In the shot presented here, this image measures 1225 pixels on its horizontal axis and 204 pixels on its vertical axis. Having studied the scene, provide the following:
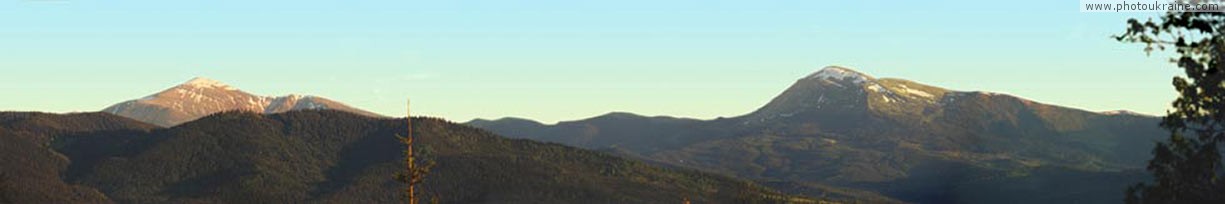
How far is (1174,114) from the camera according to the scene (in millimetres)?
70125

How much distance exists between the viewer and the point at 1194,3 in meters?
43.2

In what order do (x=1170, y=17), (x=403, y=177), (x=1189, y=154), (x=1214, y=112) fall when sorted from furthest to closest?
(x=1189, y=154), (x=1214, y=112), (x=403, y=177), (x=1170, y=17)

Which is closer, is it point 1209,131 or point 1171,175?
point 1209,131

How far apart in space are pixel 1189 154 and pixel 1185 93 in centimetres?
708

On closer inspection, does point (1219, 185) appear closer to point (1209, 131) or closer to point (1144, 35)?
point (1209, 131)

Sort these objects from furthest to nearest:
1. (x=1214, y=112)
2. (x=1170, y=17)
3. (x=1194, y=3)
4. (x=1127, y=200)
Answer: (x=1127, y=200) < (x=1214, y=112) < (x=1194, y=3) < (x=1170, y=17)

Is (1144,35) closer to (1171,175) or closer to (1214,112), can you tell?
(1214,112)

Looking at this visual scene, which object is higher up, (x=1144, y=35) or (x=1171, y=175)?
(x=1144, y=35)

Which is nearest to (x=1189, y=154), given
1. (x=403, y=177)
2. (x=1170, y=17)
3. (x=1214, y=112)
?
(x=1214, y=112)

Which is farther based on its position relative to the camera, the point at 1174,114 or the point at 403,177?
the point at 1174,114

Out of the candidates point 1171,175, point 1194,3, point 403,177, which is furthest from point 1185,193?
point 403,177

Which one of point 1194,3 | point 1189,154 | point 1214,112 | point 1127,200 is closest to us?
point 1194,3

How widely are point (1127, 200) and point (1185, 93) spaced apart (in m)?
14.1

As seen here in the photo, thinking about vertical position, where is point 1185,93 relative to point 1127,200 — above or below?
above
